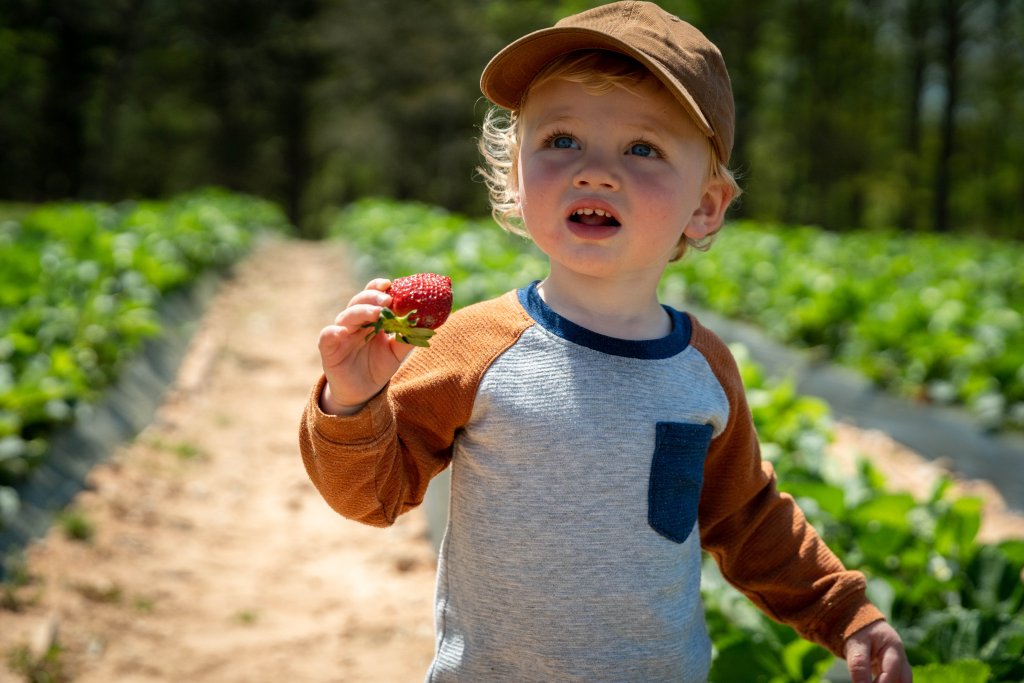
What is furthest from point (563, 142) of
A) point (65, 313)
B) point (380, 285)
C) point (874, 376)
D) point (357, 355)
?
point (874, 376)

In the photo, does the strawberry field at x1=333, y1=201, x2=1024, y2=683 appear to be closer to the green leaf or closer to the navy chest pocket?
the green leaf

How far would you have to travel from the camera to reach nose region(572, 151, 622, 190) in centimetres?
152

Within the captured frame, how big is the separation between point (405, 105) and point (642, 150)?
39168 millimetres

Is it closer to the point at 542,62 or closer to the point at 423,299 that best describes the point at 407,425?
the point at 423,299

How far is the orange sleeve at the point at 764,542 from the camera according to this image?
1.80 meters

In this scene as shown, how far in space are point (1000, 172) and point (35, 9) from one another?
3989 cm

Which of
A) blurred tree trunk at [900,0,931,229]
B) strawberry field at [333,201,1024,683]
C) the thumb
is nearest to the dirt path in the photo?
strawberry field at [333,201,1024,683]

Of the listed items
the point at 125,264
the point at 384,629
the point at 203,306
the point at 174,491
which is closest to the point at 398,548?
the point at 384,629

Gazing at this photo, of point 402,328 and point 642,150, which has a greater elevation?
point 642,150

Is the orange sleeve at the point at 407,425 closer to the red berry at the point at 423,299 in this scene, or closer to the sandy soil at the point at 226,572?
the red berry at the point at 423,299

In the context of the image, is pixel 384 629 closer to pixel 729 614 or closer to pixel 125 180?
pixel 729 614

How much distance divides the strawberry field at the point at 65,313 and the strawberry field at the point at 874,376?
2.01 meters

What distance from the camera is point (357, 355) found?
145cm

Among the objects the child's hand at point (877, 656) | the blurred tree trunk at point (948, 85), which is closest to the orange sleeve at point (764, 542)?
the child's hand at point (877, 656)
